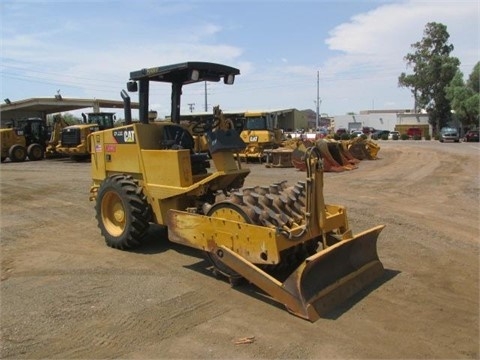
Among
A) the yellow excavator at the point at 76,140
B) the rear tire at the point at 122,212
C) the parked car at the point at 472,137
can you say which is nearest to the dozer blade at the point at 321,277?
the rear tire at the point at 122,212

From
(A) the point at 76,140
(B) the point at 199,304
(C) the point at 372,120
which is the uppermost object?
(C) the point at 372,120

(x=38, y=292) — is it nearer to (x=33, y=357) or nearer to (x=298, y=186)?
(x=33, y=357)

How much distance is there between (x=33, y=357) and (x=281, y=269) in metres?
2.67

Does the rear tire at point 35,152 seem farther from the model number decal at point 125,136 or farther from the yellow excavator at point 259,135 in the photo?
the model number decal at point 125,136

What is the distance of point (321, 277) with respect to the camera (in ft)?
15.4

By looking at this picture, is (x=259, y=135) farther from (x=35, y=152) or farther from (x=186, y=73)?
(x=186, y=73)

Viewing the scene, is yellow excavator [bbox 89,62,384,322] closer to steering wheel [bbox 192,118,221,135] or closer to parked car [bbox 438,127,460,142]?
steering wheel [bbox 192,118,221,135]

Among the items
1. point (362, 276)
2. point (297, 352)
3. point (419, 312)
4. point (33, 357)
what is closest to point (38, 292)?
point (33, 357)

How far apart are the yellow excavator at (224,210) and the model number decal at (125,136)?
0.01 m

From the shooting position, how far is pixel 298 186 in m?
5.80

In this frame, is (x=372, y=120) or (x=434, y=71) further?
(x=372, y=120)

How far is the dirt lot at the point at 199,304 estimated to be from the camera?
3879 mm

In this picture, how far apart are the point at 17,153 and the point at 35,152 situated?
910mm

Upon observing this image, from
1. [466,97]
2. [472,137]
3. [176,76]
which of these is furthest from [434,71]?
[176,76]
